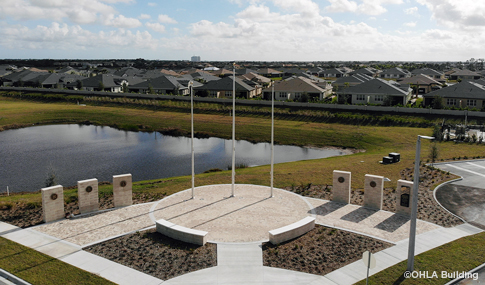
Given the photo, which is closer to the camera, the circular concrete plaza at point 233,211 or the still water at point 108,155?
the circular concrete plaza at point 233,211

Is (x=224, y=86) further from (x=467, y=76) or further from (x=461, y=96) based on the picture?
(x=467, y=76)

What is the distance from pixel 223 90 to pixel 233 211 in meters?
65.3

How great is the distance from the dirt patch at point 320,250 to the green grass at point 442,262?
1.61m

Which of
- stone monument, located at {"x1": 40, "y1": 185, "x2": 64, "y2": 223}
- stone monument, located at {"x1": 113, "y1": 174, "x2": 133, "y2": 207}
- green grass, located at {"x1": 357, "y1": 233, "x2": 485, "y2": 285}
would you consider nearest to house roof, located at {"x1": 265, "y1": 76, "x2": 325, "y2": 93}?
stone monument, located at {"x1": 113, "y1": 174, "x2": 133, "y2": 207}

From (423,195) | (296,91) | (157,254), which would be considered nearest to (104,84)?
(296,91)

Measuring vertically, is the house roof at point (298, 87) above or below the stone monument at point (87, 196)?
above

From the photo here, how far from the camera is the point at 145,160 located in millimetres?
41125

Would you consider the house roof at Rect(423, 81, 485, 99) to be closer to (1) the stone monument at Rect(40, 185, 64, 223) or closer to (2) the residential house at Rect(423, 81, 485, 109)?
(2) the residential house at Rect(423, 81, 485, 109)

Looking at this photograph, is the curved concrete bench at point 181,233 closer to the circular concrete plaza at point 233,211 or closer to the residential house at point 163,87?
the circular concrete plaza at point 233,211

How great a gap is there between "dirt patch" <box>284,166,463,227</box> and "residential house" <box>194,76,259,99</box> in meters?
55.1

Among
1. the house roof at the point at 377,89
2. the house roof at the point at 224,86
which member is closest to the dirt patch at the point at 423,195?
the house roof at the point at 377,89

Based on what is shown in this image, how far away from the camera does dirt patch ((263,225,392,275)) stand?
16.0 metres

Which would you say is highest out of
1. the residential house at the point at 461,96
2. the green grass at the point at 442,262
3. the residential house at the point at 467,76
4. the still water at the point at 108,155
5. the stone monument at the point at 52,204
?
the residential house at the point at 467,76

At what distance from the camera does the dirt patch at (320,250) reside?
52.4 feet
